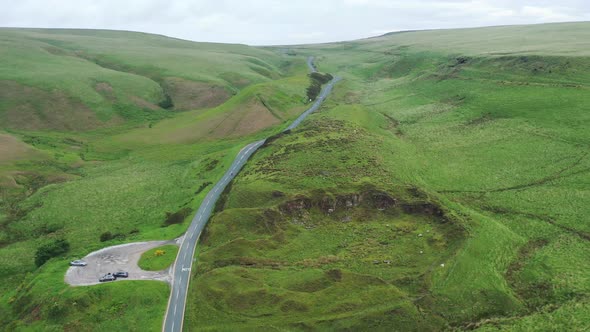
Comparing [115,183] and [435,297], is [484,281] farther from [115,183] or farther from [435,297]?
[115,183]

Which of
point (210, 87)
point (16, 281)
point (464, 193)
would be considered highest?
point (210, 87)

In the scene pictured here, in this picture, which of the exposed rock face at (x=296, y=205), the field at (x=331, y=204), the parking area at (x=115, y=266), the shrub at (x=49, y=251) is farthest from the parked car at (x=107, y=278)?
the exposed rock face at (x=296, y=205)

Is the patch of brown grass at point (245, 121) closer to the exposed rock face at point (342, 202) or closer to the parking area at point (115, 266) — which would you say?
the exposed rock face at point (342, 202)

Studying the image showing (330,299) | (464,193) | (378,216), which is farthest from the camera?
(464,193)

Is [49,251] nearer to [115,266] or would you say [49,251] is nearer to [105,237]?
[105,237]

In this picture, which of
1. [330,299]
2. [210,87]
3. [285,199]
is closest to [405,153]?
[285,199]
